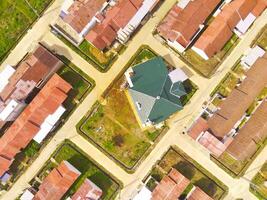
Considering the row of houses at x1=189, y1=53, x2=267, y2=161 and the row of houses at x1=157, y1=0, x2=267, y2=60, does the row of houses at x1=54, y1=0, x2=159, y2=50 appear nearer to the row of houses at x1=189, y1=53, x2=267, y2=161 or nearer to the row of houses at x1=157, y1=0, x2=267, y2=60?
the row of houses at x1=157, y1=0, x2=267, y2=60


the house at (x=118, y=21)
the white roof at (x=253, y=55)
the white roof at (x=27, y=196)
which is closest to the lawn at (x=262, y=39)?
the white roof at (x=253, y=55)

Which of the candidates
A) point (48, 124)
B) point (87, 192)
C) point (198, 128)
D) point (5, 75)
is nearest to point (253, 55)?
point (198, 128)

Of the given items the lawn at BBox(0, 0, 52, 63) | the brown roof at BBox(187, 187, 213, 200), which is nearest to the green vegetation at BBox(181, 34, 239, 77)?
the brown roof at BBox(187, 187, 213, 200)

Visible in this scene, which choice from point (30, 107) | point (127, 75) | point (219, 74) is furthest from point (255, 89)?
point (30, 107)

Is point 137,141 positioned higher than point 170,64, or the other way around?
point 170,64

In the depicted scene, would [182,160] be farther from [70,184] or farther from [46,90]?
[46,90]
